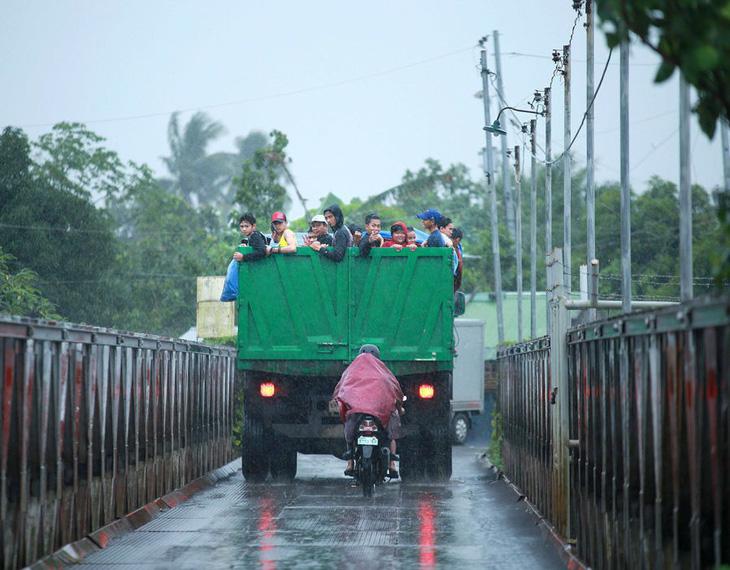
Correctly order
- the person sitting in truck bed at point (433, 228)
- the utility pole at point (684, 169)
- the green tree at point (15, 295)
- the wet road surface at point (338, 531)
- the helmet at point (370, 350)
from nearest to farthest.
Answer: the utility pole at point (684, 169), the wet road surface at point (338, 531), the helmet at point (370, 350), the person sitting in truck bed at point (433, 228), the green tree at point (15, 295)

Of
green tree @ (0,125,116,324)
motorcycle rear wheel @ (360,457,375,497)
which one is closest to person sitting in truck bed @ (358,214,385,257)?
motorcycle rear wheel @ (360,457,375,497)

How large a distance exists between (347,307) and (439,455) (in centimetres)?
242

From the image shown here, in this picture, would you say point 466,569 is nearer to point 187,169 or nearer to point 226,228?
point 226,228

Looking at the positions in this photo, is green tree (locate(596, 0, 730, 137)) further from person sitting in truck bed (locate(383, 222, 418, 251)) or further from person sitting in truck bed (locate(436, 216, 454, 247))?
person sitting in truck bed (locate(436, 216, 454, 247))

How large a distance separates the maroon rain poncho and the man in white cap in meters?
1.97

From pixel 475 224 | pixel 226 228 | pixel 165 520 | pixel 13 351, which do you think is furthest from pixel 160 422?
pixel 226 228

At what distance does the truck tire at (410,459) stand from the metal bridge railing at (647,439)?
5218mm

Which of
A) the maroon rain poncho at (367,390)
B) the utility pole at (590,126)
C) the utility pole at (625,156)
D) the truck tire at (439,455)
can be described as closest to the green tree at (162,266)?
the utility pole at (590,126)

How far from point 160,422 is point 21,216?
34.3 m

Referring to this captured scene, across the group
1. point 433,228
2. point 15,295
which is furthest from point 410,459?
point 15,295

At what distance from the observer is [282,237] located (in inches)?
648

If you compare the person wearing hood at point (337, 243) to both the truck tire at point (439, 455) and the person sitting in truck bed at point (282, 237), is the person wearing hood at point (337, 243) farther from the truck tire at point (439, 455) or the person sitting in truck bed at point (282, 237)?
the truck tire at point (439, 455)

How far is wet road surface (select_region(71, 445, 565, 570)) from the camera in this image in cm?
974

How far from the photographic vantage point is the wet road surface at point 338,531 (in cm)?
974
